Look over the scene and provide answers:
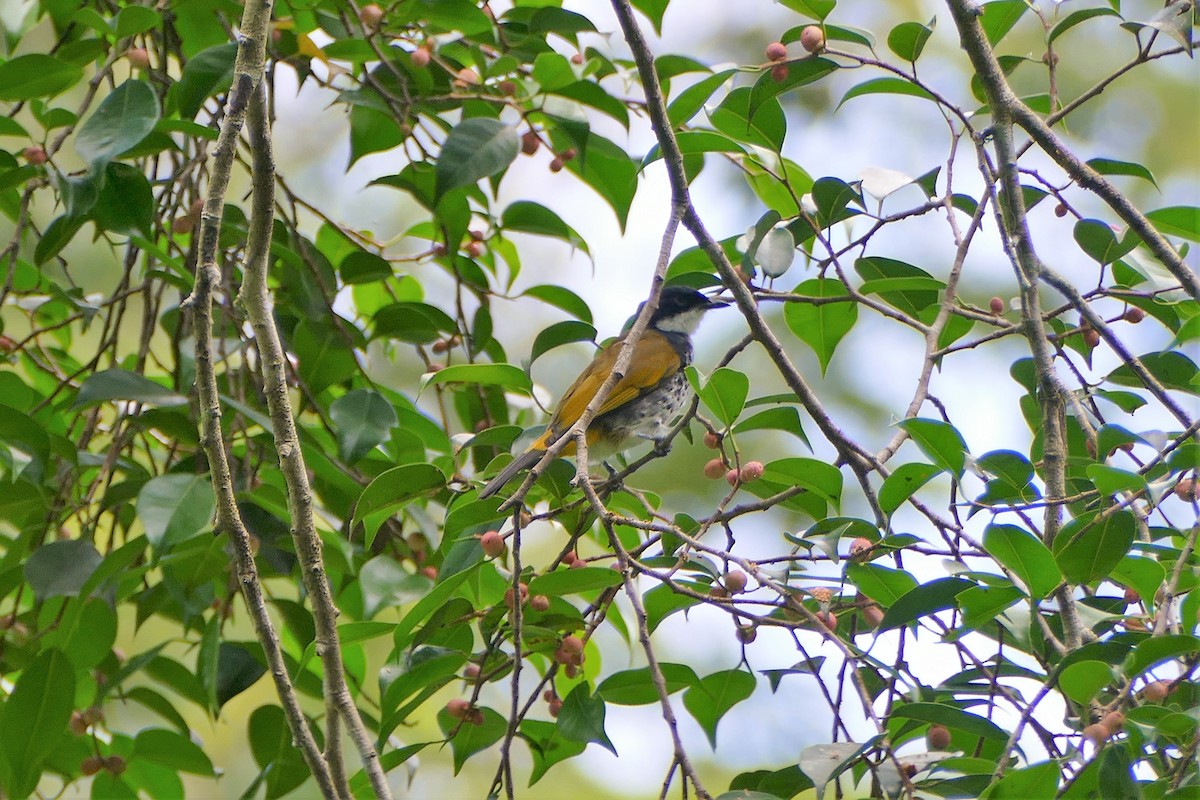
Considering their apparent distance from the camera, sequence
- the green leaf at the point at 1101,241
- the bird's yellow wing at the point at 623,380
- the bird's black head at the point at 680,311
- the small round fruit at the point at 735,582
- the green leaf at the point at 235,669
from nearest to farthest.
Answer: the small round fruit at the point at 735,582
the green leaf at the point at 1101,241
the green leaf at the point at 235,669
the bird's yellow wing at the point at 623,380
the bird's black head at the point at 680,311

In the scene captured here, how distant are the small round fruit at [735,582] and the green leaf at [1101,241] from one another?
776 millimetres

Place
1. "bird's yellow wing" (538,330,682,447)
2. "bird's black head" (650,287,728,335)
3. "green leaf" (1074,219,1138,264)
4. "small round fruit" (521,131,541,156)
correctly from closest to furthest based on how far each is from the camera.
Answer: "green leaf" (1074,219,1138,264)
"small round fruit" (521,131,541,156)
"bird's yellow wing" (538,330,682,447)
"bird's black head" (650,287,728,335)

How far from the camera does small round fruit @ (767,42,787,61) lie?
68.1 inches

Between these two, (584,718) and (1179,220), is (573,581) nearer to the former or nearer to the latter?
(584,718)

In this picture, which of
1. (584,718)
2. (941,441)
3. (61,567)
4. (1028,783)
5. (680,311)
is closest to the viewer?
(1028,783)

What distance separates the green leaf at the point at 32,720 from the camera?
1.77m

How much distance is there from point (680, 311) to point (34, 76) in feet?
7.79

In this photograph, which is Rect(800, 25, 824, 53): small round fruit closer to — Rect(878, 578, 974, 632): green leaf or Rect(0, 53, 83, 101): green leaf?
Rect(878, 578, 974, 632): green leaf

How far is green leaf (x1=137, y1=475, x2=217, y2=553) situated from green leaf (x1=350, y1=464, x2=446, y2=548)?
27cm

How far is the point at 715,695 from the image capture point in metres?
1.61

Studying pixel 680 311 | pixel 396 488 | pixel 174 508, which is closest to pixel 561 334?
pixel 396 488

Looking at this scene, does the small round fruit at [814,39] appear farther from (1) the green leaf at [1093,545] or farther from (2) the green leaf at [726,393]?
(1) the green leaf at [1093,545]

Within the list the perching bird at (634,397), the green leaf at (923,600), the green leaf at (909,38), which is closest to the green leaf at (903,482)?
the green leaf at (923,600)

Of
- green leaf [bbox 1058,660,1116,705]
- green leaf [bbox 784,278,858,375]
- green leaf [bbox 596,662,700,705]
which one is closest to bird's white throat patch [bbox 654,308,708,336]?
green leaf [bbox 784,278,858,375]
